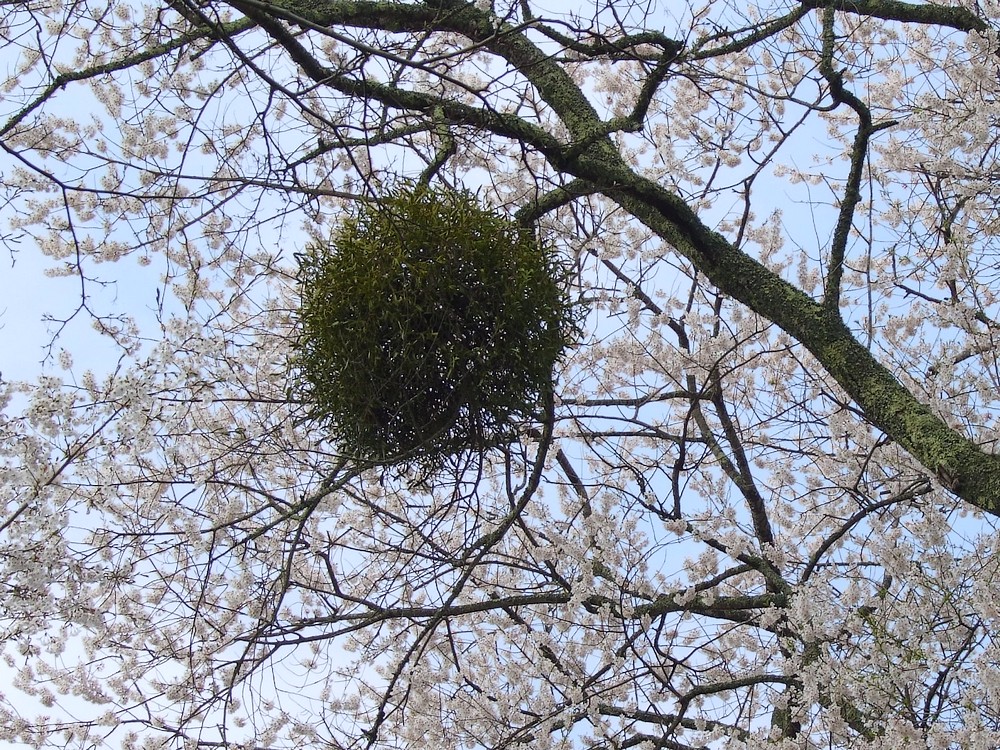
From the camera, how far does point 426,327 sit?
2.09 metres

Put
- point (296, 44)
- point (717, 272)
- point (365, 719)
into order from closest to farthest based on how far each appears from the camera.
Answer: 1. point (296, 44)
2. point (717, 272)
3. point (365, 719)

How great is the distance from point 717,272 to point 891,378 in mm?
512

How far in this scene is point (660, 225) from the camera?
2441 millimetres

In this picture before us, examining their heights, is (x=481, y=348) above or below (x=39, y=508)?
above

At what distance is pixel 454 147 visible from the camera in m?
2.62

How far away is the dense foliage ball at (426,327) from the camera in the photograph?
207 cm

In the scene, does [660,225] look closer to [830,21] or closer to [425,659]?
[830,21]

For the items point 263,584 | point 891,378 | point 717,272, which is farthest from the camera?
point 263,584

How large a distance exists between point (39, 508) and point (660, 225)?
5.63 ft

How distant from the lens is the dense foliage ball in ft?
6.79

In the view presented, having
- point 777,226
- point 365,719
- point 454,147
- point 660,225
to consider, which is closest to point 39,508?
point 454,147

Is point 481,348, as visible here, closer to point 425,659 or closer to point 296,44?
point 296,44

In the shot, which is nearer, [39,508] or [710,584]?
[39,508]

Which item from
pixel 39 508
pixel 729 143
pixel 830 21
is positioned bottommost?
pixel 39 508
